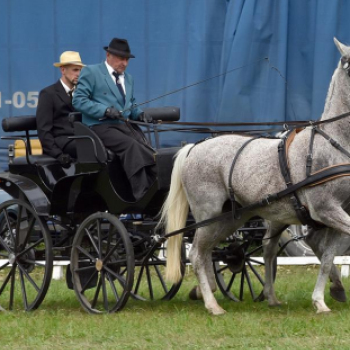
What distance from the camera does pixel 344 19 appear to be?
11461 millimetres

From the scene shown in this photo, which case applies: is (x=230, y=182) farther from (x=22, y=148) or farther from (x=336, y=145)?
(x=22, y=148)

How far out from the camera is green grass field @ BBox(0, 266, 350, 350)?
679 cm

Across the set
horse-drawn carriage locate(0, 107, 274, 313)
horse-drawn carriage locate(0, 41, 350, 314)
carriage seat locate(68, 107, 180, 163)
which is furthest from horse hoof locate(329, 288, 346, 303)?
carriage seat locate(68, 107, 180, 163)

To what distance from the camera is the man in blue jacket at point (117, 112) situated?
8.38 meters

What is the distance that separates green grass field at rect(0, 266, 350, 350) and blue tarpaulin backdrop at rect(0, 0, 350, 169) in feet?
10.5

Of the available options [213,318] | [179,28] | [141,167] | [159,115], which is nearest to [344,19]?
[179,28]

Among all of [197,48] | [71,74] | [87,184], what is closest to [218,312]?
[87,184]

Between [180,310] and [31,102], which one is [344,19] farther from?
[180,310]

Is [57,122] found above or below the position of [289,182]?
above

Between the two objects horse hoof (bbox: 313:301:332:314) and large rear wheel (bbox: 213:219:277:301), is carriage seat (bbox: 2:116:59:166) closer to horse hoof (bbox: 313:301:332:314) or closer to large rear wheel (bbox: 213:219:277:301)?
large rear wheel (bbox: 213:219:277:301)

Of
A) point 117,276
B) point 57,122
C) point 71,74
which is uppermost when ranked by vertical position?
point 71,74

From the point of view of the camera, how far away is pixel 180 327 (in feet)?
24.1

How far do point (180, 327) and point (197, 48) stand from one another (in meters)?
4.98

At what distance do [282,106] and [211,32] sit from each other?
3.52 feet
